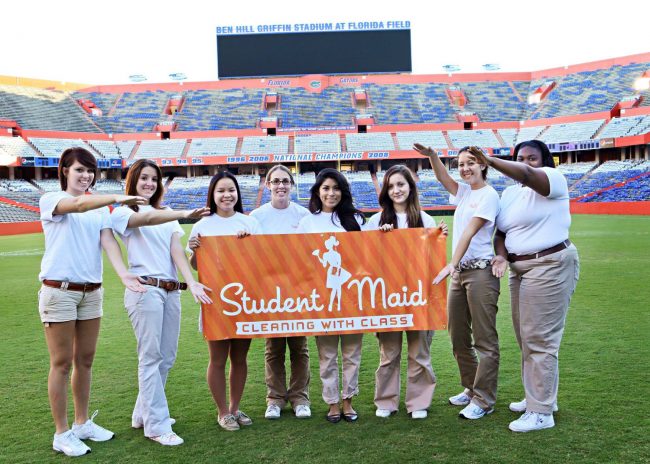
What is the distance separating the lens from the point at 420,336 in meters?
→ 4.20

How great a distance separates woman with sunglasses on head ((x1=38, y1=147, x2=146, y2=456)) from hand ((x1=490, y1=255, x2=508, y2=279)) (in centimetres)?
243

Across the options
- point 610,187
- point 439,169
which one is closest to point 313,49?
point 610,187

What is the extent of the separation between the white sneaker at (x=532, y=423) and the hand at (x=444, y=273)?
109cm

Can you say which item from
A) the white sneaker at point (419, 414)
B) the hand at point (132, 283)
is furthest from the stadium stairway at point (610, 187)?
the hand at point (132, 283)

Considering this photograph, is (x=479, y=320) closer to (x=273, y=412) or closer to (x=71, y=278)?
(x=273, y=412)

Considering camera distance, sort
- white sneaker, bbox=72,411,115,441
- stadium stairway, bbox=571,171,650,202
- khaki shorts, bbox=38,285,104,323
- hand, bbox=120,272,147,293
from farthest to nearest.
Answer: stadium stairway, bbox=571,171,650,202 < white sneaker, bbox=72,411,115,441 < hand, bbox=120,272,147,293 < khaki shorts, bbox=38,285,104,323

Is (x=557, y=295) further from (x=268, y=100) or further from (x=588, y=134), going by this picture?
(x=268, y=100)

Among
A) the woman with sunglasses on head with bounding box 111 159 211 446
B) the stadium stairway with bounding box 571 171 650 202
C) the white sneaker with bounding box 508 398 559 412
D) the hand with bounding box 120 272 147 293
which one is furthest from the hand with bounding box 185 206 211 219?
the stadium stairway with bounding box 571 171 650 202

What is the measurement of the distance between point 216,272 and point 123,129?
45190 millimetres

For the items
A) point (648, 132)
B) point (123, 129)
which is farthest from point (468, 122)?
point (123, 129)

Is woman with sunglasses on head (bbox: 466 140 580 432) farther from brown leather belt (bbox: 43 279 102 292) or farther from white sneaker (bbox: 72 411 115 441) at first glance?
brown leather belt (bbox: 43 279 102 292)

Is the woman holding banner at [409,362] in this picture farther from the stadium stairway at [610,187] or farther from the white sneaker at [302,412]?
the stadium stairway at [610,187]

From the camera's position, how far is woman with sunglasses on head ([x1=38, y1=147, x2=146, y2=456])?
3467 millimetres

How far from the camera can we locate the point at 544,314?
12.4ft
